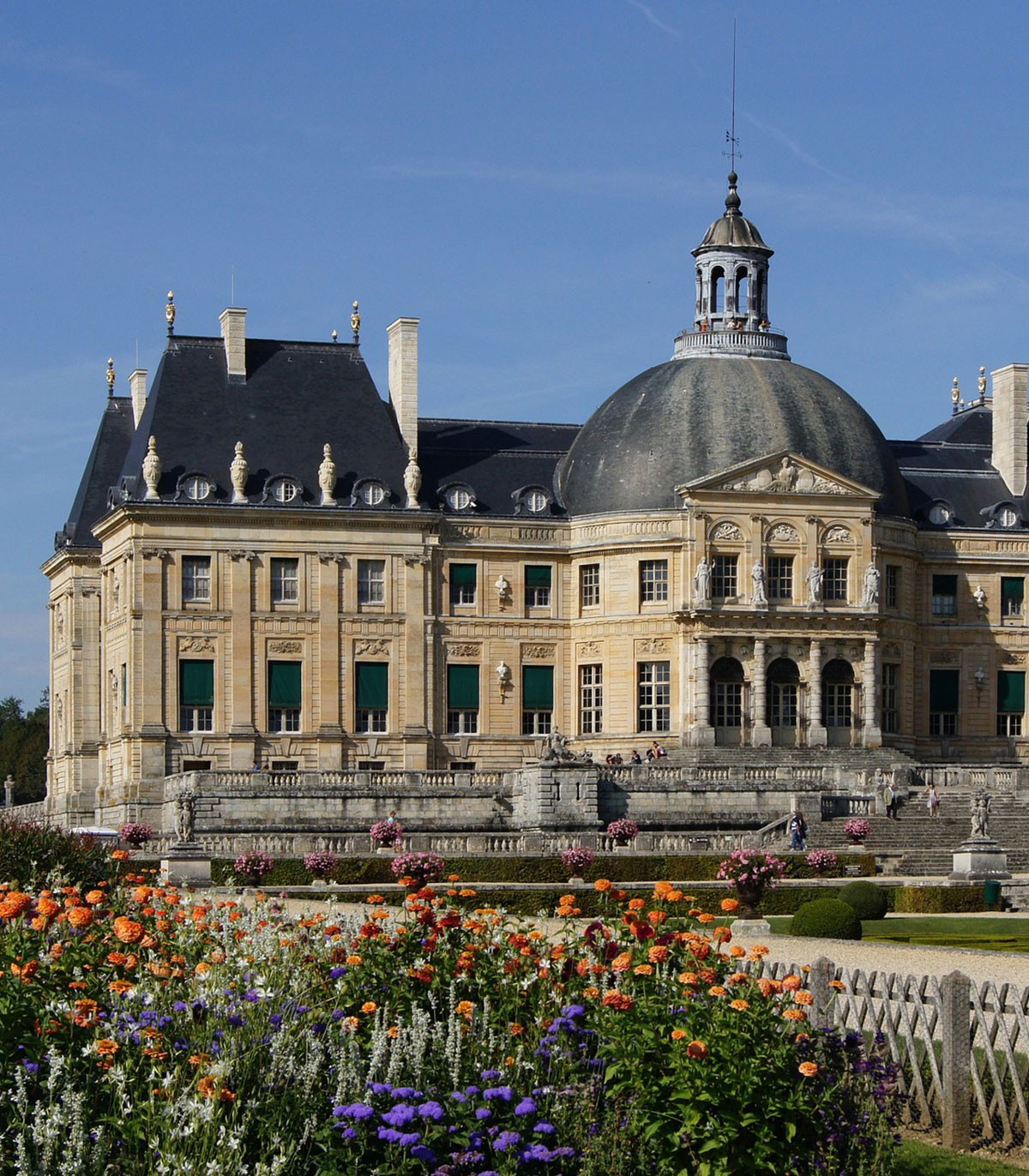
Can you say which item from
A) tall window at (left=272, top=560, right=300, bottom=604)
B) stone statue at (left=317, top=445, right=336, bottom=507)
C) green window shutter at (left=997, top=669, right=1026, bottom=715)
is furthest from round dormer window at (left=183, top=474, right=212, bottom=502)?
green window shutter at (left=997, top=669, right=1026, bottom=715)

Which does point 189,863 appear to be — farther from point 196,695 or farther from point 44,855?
point 196,695

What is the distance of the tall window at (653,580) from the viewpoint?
205 ft

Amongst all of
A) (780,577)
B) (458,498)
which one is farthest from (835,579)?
(458,498)

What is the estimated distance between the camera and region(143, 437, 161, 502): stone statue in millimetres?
59562

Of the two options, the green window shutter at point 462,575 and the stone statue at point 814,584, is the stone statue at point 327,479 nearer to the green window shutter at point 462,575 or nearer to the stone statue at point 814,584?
the green window shutter at point 462,575

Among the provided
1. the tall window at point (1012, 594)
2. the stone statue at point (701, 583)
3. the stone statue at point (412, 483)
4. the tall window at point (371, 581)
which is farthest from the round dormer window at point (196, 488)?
the tall window at point (1012, 594)

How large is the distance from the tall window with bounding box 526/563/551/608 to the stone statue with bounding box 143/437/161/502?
36.7ft

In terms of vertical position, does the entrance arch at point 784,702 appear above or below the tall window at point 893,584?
below

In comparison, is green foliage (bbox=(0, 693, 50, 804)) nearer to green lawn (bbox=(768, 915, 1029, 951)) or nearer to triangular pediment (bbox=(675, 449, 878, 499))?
triangular pediment (bbox=(675, 449, 878, 499))

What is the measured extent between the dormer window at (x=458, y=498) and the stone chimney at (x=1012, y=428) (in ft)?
59.1

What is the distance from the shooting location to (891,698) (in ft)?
212

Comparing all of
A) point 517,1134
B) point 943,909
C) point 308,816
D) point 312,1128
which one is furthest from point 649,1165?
point 308,816

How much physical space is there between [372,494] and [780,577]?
473 inches

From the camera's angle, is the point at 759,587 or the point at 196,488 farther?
the point at 759,587
